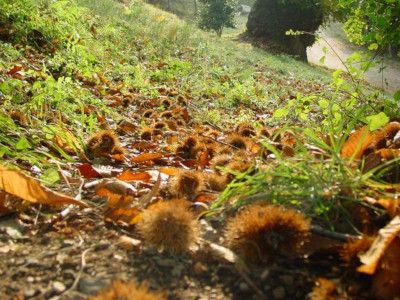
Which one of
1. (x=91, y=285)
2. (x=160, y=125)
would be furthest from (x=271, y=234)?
(x=160, y=125)

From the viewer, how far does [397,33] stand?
3404 mm

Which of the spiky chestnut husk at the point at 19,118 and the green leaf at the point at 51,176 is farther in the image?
the spiky chestnut husk at the point at 19,118

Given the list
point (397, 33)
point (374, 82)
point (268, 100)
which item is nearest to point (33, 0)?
point (268, 100)

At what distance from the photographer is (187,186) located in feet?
6.40

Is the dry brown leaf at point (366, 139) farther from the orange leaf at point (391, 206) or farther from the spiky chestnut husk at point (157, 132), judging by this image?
the spiky chestnut husk at point (157, 132)

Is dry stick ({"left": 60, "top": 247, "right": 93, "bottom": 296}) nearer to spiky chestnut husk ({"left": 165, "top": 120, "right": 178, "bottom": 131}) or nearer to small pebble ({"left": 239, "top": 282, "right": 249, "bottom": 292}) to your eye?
small pebble ({"left": 239, "top": 282, "right": 249, "bottom": 292})

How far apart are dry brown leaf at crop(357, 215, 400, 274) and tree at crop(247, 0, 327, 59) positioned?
23.3 metres

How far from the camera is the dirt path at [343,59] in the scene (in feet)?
82.0

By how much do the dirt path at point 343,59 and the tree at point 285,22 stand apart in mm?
1411

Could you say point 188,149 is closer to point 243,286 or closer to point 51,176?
point 51,176

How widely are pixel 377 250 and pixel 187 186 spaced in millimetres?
942

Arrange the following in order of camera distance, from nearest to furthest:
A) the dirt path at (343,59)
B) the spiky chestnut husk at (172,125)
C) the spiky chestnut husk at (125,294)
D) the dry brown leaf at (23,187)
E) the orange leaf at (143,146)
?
1. the spiky chestnut husk at (125,294)
2. the dry brown leaf at (23,187)
3. the orange leaf at (143,146)
4. the spiky chestnut husk at (172,125)
5. the dirt path at (343,59)

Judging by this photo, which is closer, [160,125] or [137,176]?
[137,176]

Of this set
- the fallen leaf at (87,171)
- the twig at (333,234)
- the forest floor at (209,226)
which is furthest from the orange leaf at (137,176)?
the twig at (333,234)
